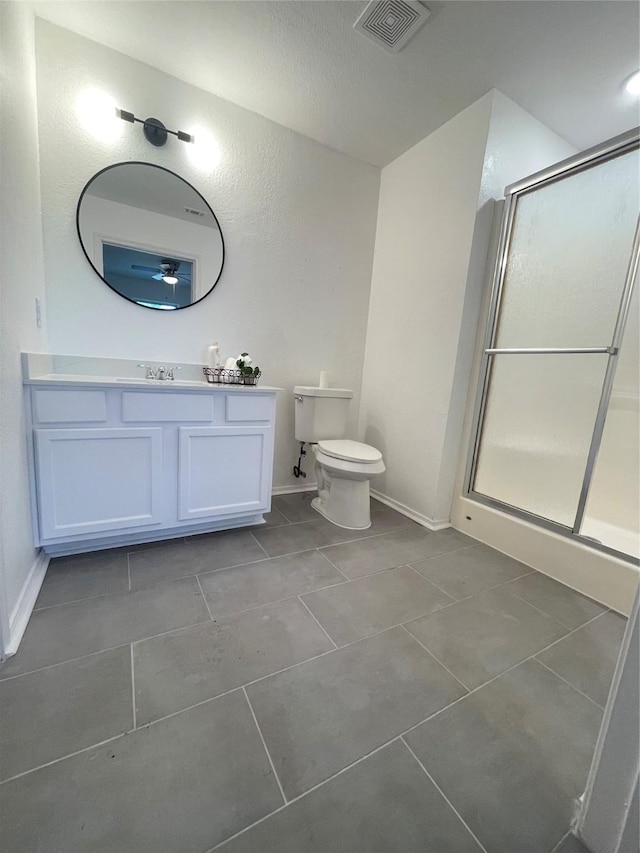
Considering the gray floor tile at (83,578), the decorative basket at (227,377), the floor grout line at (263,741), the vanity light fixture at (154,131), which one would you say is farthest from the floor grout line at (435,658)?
the vanity light fixture at (154,131)

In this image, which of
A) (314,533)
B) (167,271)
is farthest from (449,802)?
(167,271)

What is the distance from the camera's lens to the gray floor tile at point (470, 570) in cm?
152

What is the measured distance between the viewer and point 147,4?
1.40 meters

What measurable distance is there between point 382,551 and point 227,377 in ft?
4.05

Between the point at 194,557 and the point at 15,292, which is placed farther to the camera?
the point at 194,557

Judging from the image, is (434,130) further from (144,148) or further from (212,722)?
(212,722)

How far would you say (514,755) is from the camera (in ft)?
2.76

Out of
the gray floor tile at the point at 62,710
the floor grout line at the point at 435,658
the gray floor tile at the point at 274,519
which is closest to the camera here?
the gray floor tile at the point at 62,710

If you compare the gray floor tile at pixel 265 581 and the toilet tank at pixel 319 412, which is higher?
the toilet tank at pixel 319 412

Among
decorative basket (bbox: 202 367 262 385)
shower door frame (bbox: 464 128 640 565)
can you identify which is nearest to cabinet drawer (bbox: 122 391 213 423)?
decorative basket (bbox: 202 367 262 385)

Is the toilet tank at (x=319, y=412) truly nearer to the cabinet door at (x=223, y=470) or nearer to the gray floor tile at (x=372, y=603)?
the cabinet door at (x=223, y=470)

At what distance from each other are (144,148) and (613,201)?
2.32 metres

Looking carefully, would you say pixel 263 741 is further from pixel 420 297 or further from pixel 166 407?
pixel 420 297

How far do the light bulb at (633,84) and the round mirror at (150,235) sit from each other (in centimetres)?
214
